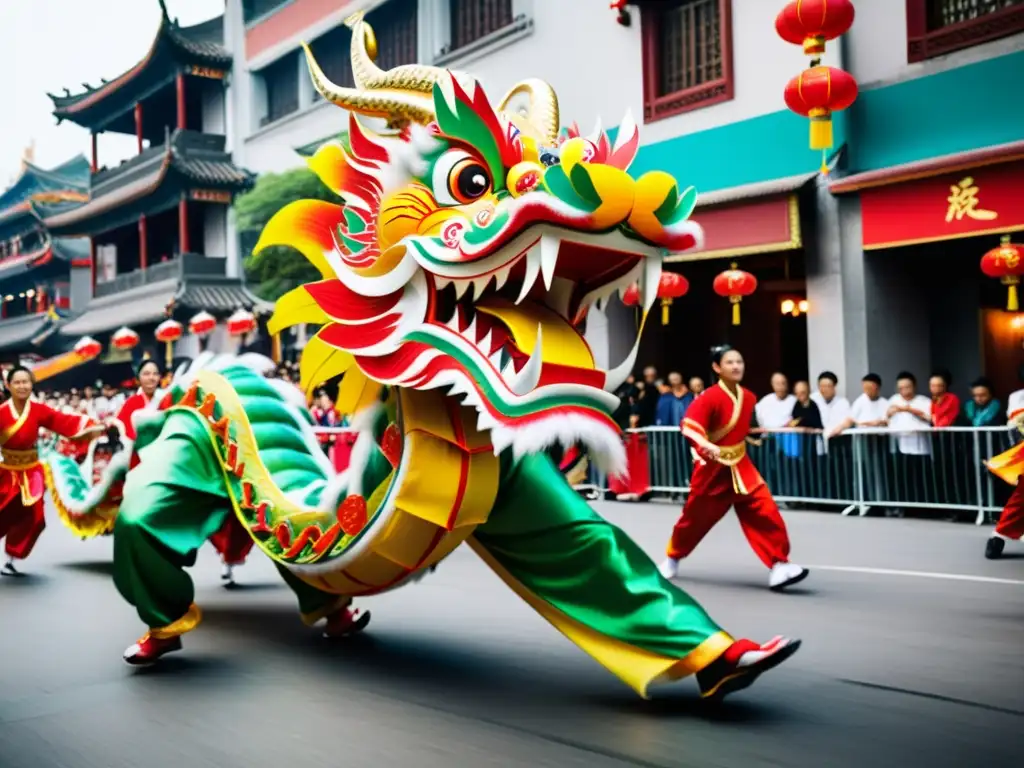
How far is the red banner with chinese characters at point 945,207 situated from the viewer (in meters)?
11.4

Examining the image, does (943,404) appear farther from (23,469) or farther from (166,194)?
(166,194)

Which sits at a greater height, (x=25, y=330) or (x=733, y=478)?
(x=25, y=330)

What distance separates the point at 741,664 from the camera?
366 centimetres

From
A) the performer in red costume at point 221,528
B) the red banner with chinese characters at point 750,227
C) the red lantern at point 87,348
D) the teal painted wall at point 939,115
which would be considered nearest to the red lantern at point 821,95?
the teal painted wall at point 939,115

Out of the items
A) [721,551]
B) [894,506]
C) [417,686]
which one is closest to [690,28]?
[894,506]

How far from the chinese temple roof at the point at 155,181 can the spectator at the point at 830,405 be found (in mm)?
18686

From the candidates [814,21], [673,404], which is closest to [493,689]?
[814,21]

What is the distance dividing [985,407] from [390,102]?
8078mm

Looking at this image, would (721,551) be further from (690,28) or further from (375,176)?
(690,28)

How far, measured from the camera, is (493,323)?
13.1ft

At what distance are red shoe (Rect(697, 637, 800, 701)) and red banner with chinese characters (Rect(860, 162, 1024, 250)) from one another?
9162mm

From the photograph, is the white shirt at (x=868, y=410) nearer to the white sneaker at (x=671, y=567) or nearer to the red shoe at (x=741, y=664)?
the white sneaker at (x=671, y=567)

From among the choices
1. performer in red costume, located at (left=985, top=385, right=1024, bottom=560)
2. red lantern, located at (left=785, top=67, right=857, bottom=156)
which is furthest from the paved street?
red lantern, located at (left=785, top=67, right=857, bottom=156)

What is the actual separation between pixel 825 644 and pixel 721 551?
3.66 m
